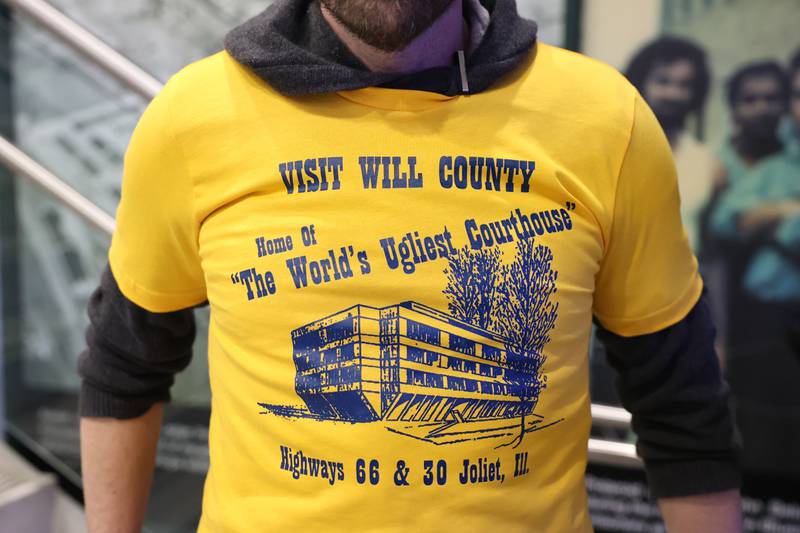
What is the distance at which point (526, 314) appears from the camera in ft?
2.43

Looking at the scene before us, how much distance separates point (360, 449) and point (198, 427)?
1.10 meters

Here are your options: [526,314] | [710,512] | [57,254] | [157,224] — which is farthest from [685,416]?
[57,254]

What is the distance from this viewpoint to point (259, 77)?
2.54 feet

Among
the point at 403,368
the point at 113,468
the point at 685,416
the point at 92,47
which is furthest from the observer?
the point at 92,47

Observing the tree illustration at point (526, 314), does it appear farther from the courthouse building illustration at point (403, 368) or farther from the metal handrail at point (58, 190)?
the metal handrail at point (58, 190)

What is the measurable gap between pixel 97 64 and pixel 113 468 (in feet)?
2.21

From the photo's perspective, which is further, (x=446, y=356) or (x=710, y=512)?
(x=710, y=512)

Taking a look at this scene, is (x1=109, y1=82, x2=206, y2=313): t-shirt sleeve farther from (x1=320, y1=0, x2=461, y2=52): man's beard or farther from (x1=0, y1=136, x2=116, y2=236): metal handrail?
(x1=0, y1=136, x2=116, y2=236): metal handrail

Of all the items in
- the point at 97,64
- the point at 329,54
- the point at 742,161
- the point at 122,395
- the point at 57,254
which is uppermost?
the point at 329,54

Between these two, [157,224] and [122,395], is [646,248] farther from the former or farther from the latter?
[122,395]

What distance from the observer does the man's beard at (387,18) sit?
731mm

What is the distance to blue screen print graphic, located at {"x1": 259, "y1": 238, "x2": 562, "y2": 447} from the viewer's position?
725 millimetres

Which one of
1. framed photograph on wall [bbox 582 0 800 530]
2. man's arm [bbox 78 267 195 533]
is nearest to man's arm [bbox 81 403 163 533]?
man's arm [bbox 78 267 195 533]

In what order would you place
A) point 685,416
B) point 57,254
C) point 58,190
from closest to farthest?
1. point 685,416
2. point 58,190
3. point 57,254
